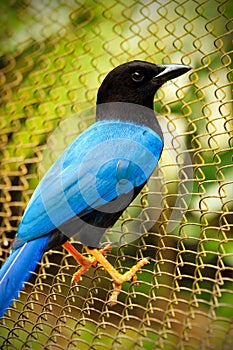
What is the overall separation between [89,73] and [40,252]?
132 cm

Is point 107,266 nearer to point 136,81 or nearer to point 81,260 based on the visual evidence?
point 81,260

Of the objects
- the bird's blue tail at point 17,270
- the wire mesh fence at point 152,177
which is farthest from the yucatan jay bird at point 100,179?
the wire mesh fence at point 152,177

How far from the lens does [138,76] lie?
7.76 ft

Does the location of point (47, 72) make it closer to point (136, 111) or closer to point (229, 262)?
point (136, 111)

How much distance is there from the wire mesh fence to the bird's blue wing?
220 millimetres

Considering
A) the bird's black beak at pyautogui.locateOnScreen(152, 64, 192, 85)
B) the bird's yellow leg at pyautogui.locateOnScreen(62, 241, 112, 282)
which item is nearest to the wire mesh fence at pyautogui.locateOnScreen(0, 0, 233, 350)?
the bird's yellow leg at pyautogui.locateOnScreen(62, 241, 112, 282)

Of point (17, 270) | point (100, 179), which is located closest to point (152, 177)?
point (100, 179)

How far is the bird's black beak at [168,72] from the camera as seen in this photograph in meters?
2.28

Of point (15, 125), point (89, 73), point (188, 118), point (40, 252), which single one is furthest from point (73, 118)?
point (40, 252)

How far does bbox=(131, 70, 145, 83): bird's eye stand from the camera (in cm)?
236

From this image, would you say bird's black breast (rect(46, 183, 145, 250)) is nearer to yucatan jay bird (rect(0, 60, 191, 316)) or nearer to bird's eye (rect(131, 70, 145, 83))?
yucatan jay bird (rect(0, 60, 191, 316))

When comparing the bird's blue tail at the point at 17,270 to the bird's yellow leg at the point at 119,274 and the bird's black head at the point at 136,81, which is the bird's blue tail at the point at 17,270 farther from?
the bird's black head at the point at 136,81

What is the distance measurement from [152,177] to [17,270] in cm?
74

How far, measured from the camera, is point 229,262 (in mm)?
2340
